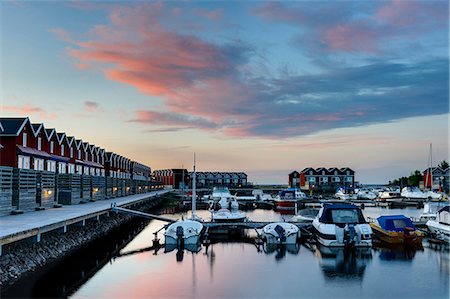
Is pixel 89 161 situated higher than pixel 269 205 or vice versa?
pixel 89 161

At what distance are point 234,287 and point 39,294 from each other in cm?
756

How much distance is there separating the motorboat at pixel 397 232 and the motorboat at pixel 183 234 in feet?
39.8

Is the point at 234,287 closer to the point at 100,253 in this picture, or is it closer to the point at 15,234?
the point at 15,234

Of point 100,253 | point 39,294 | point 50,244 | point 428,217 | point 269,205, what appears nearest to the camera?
point 39,294

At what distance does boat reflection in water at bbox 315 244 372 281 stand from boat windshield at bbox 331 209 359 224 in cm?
188

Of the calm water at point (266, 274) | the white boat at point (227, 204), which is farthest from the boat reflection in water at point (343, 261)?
the white boat at point (227, 204)

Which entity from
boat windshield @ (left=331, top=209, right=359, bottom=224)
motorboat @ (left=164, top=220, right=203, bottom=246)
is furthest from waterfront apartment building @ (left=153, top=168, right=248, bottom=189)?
boat windshield @ (left=331, top=209, right=359, bottom=224)

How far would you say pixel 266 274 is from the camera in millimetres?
20453

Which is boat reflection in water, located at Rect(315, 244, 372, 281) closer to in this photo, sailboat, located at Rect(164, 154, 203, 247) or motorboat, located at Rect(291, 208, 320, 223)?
motorboat, located at Rect(291, 208, 320, 223)

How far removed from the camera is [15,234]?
1716 cm

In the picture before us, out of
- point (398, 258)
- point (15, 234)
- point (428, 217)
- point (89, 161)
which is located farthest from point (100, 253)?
point (89, 161)

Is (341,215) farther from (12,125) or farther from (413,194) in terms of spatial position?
(413,194)

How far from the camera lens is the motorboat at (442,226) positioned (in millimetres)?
28608

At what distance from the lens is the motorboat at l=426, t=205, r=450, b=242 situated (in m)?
28.6
